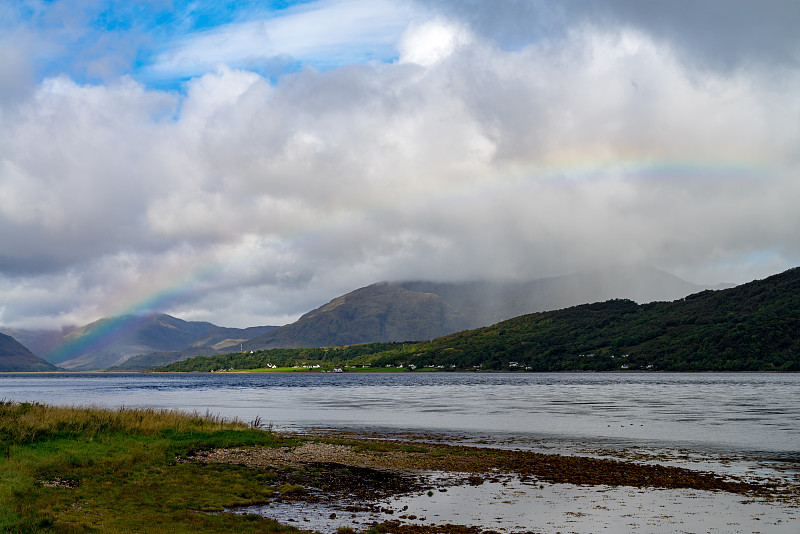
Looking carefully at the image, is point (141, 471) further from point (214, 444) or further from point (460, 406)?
point (460, 406)

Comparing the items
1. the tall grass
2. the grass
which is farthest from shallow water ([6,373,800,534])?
the tall grass

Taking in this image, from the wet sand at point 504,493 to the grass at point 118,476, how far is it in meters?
2.67

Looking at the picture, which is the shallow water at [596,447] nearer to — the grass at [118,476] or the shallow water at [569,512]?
the shallow water at [569,512]

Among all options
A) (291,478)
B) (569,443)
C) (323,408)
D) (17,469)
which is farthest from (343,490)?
(323,408)

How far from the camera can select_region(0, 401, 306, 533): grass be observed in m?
25.7

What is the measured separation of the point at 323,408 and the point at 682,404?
62.5m

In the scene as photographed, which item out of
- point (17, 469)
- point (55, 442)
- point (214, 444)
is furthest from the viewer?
point (214, 444)

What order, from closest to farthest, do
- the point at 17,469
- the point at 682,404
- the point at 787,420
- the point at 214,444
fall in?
1. the point at 17,469
2. the point at 214,444
3. the point at 787,420
4. the point at 682,404

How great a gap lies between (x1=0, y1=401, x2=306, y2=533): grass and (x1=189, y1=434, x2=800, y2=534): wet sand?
105 inches

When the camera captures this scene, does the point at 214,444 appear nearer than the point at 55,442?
No

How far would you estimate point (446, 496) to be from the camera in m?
34.9

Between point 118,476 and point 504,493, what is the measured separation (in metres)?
21.2

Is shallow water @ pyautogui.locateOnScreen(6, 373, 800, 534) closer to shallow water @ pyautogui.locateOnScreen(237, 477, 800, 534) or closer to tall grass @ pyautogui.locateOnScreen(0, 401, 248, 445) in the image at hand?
shallow water @ pyautogui.locateOnScreen(237, 477, 800, 534)

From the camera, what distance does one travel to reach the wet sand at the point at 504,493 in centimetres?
2892
